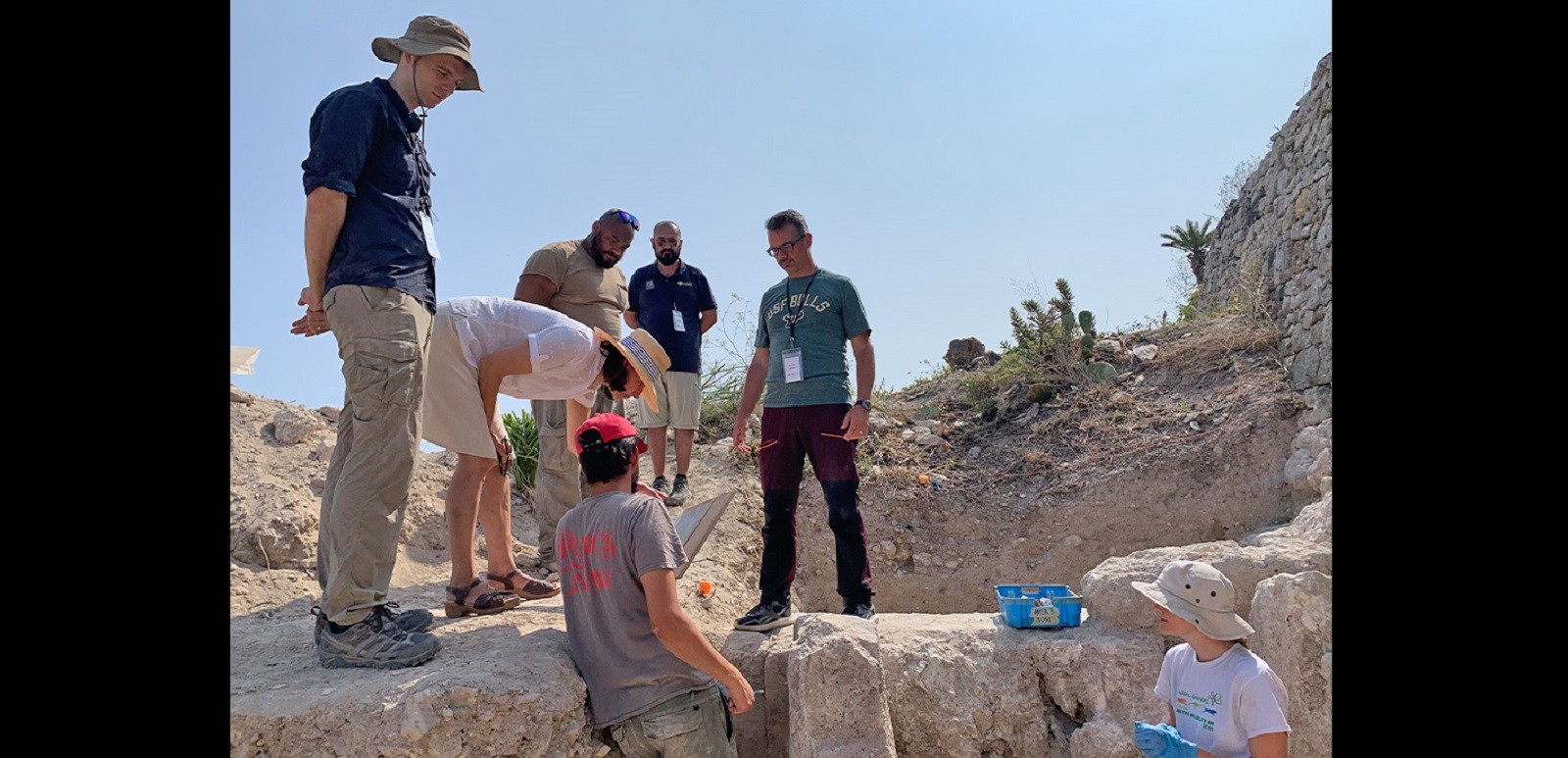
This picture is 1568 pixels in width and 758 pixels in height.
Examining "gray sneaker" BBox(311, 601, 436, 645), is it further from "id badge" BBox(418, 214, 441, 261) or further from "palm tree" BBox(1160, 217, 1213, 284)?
"palm tree" BBox(1160, 217, 1213, 284)

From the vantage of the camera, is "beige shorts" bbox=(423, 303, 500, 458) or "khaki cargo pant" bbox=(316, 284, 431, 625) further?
"beige shorts" bbox=(423, 303, 500, 458)

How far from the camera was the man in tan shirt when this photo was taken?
4.77 meters

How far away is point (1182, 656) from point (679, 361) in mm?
3585

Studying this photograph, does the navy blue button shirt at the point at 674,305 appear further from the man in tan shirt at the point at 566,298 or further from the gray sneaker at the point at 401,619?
the gray sneaker at the point at 401,619

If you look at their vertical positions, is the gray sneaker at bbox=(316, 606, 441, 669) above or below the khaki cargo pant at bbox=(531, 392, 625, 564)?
below

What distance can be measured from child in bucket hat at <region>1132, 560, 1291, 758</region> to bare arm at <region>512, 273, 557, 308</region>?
3200 mm

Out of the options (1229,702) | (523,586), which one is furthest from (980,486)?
(1229,702)

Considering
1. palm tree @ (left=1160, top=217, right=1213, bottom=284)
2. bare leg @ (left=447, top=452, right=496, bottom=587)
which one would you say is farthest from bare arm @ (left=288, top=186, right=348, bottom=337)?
palm tree @ (left=1160, top=217, right=1213, bottom=284)

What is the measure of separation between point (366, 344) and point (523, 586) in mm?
1468
